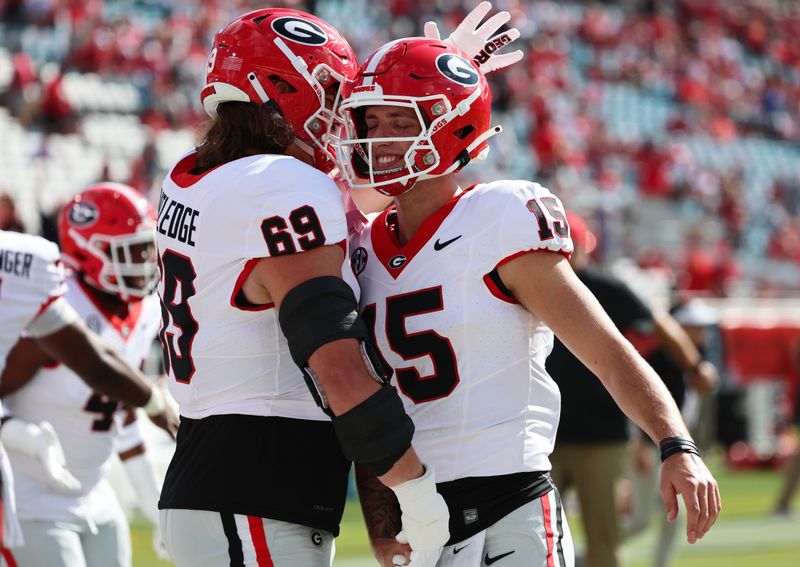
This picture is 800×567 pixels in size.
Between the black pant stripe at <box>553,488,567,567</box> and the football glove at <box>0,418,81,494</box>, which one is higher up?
the black pant stripe at <box>553,488,567,567</box>

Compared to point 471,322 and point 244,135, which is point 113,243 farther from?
point 471,322

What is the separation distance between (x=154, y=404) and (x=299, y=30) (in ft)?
5.10

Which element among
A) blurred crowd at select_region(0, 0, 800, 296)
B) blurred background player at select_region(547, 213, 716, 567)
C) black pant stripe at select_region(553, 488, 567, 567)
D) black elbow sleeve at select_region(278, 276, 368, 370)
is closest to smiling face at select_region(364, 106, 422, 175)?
black elbow sleeve at select_region(278, 276, 368, 370)

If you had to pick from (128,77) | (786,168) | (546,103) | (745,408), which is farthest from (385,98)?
(786,168)

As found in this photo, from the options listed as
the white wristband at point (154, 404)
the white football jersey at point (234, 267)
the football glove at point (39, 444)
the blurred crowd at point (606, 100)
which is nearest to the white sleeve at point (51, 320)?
the football glove at point (39, 444)

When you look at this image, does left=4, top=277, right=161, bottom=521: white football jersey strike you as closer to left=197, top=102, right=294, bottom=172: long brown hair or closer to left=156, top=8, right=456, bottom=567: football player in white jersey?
left=156, top=8, right=456, bottom=567: football player in white jersey

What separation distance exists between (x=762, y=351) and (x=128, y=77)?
827cm

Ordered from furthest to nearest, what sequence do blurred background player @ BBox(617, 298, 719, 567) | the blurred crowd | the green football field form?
1. the blurred crowd
2. the green football field
3. blurred background player @ BBox(617, 298, 719, 567)

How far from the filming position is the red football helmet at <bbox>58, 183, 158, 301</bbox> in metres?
4.44

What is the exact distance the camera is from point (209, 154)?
9.32 feet

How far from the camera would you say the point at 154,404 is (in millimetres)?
4039

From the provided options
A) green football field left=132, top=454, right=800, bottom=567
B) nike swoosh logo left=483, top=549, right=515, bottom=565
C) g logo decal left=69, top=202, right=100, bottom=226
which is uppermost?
g logo decal left=69, top=202, right=100, bottom=226

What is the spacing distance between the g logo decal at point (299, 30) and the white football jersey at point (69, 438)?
63.5 inches

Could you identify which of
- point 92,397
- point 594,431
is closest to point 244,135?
point 92,397
